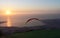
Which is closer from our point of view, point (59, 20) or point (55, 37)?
point (55, 37)

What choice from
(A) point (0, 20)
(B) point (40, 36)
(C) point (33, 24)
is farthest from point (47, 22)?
(B) point (40, 36)

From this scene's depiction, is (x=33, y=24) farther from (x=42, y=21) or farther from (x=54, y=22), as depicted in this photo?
(x=54, y=22)

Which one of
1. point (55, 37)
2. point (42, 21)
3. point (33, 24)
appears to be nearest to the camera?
point (55, 37)

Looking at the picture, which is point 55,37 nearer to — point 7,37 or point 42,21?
point 7,37

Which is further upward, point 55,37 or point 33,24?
point 33,24

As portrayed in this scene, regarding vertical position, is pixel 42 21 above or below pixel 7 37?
above

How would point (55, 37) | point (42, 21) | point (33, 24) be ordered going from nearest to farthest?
point (55, 37)
point (33, 24)
point (42, 21)

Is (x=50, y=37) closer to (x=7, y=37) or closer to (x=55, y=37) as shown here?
(x=55, y=37)

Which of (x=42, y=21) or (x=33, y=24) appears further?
(x=42, y=21)

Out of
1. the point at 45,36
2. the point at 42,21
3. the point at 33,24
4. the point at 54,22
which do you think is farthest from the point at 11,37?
the point at 54,22
